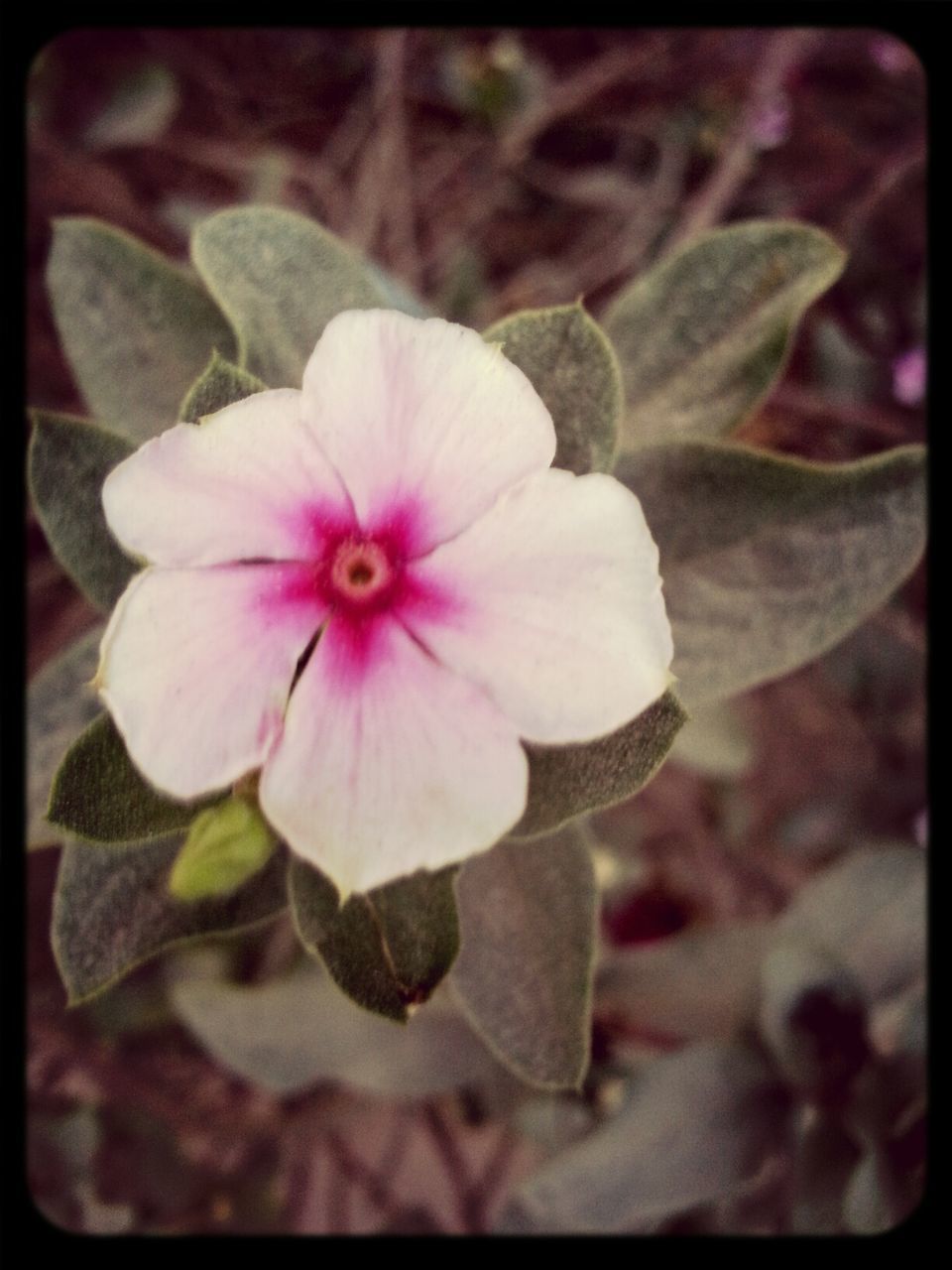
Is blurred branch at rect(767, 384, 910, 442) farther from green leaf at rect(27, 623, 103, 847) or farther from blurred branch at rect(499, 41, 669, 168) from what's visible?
green leaf at rect(27, 623, 103, 847)

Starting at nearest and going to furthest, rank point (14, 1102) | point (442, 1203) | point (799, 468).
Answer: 1. point (799, 468)
2. point (14, 1102)
3. point (442, 1203)

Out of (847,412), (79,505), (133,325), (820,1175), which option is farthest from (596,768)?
(847,412)

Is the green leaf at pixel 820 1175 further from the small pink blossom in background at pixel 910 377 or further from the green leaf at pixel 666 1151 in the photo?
the small pink blossom in background at pixel 910 377

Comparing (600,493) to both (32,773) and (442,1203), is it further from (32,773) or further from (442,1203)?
(442,1203)

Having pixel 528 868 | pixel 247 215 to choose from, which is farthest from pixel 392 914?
pixel 247 215

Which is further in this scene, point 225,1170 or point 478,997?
point 225,1170
